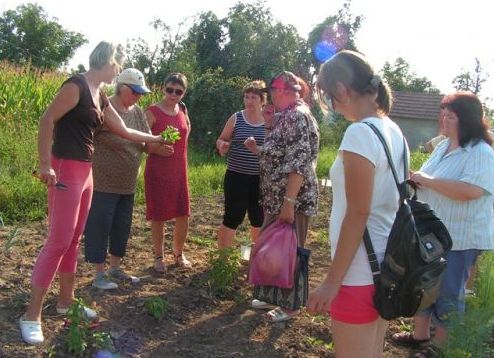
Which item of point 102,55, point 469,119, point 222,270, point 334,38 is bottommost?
point 222,270

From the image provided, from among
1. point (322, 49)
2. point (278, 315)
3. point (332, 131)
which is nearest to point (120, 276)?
point (278, 315)

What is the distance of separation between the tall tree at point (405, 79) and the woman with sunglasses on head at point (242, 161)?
43.3 metres

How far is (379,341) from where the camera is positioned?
7.56 ft

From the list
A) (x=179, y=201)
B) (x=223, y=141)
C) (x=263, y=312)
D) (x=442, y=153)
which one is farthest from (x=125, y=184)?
(x=442, y=153)

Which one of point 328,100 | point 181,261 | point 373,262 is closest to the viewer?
point 373,262

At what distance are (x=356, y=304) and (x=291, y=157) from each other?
1.91 m

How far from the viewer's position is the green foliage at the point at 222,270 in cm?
440

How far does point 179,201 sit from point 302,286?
152cm

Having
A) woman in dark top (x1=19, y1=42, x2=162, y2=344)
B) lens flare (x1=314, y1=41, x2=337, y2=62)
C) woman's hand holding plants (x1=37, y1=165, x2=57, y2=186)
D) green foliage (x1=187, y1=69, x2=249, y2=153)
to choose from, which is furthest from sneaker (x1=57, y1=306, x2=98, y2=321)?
lens flare (x1=314, y1=41, x2=337, y2=62)

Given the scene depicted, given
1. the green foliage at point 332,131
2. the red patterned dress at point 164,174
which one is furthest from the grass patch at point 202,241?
the green foliage at point 332,131

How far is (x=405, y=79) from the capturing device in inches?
1905

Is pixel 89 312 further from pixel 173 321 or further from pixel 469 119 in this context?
pixel 469 119

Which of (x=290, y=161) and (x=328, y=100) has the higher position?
(x=328, y=100)

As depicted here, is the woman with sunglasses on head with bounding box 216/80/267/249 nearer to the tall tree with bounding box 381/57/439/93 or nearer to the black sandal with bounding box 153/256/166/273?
the black sandal with bounding box 153/256/166/273
